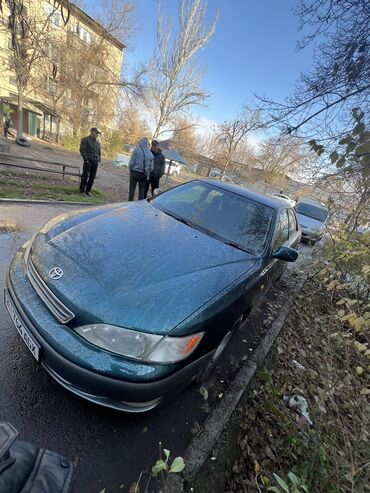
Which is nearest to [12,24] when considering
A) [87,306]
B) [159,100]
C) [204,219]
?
[204,219]

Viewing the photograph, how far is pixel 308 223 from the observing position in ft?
35.2

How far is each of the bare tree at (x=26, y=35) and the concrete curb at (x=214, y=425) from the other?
4071 mm

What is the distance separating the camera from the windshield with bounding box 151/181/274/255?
2689 millimetres

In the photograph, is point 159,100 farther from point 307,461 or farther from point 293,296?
point 307,461

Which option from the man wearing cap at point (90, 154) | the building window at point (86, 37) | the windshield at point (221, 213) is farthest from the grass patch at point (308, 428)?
the building window at point (86, 37)

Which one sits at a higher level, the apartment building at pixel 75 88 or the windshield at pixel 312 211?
the apartment building at pixel 75 88

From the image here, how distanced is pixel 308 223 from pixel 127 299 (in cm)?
1091

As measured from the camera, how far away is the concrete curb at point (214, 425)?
60.1 inches

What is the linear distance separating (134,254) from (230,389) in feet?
5.04

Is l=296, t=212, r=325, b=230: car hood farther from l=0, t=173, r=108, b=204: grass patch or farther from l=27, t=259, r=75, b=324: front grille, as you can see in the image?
l=27, t=259, r=75, b=324: front grille

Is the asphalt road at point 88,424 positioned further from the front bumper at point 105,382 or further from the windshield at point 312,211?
the windshield at point 312,211

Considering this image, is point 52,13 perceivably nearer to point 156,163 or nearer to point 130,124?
point 156,163

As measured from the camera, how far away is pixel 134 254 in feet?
6.48

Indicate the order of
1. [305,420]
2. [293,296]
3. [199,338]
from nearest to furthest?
[199,338] < [305,420] < [293,296]
